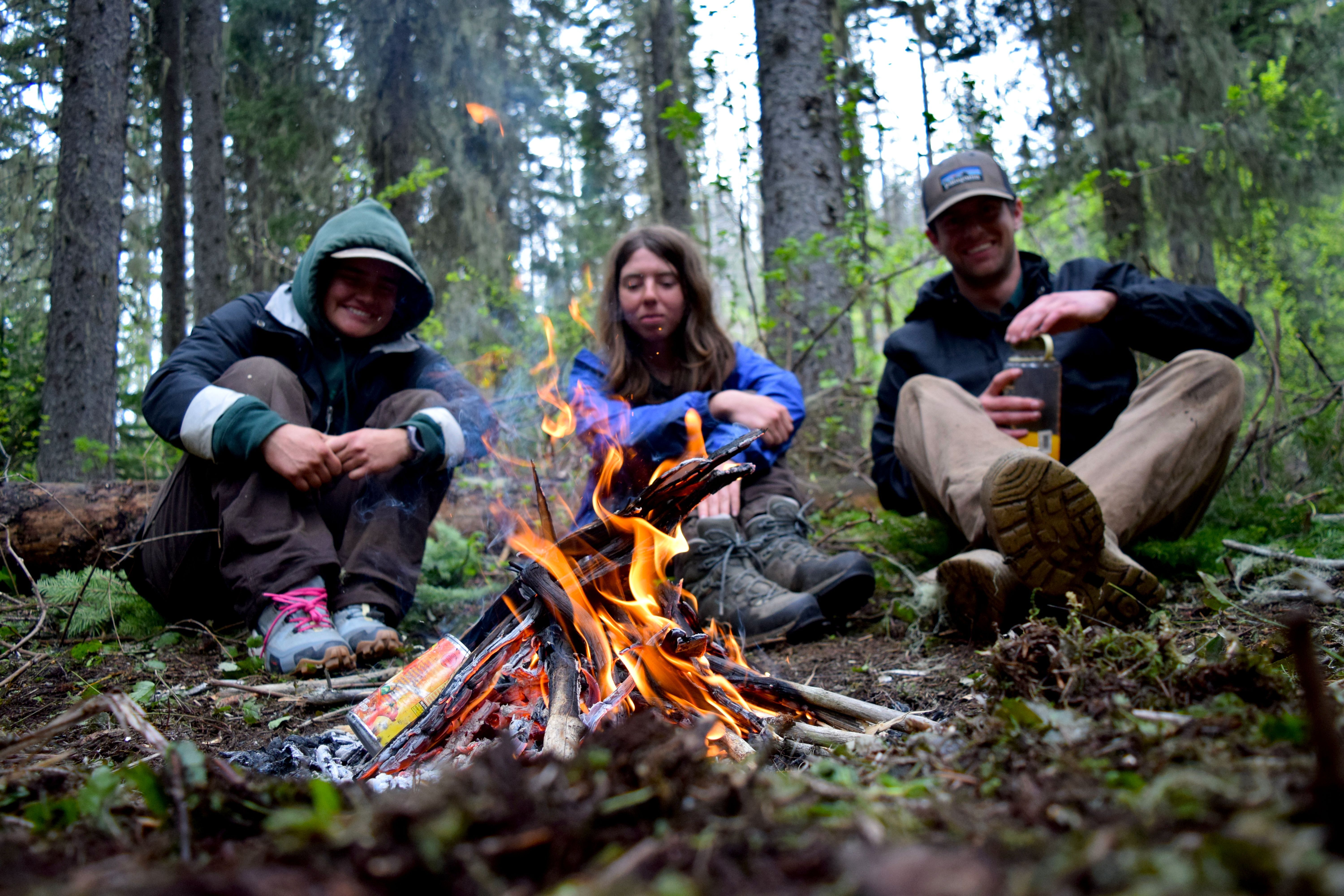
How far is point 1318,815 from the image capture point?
76 centimetres

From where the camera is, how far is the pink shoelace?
109 inches

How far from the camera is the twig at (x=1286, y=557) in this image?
2436 millimetres

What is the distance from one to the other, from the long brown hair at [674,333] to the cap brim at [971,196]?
1.15 metres

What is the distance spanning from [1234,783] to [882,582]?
2.86m

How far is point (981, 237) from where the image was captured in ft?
12.2

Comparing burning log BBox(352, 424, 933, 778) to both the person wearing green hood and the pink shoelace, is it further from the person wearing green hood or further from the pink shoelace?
the person wearing green hood

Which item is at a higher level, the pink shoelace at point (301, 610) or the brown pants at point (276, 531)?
the brown pants at point (276, 531)

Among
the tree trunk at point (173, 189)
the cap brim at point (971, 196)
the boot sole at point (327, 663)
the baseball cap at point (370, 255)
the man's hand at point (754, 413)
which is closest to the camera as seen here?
the boot sole at point (327, 663)

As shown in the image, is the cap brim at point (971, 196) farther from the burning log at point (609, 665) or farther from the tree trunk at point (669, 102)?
the tree trunk at point (669, 102)

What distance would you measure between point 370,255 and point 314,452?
0.97 meters

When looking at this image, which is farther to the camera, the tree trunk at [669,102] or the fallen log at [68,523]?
the tree trunk at [669,102]

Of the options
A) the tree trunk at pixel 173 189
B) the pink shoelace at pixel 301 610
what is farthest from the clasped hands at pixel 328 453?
the tree trunk at pixel 173 189

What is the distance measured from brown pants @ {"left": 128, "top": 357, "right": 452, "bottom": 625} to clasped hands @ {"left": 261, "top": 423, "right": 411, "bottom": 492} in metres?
0.11

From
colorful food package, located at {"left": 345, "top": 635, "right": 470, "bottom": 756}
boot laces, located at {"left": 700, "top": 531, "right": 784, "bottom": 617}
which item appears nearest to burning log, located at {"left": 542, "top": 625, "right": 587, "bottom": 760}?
colorful food package, located at {"left": 345, "top": 635, "right": 470, "bottom": 756}
